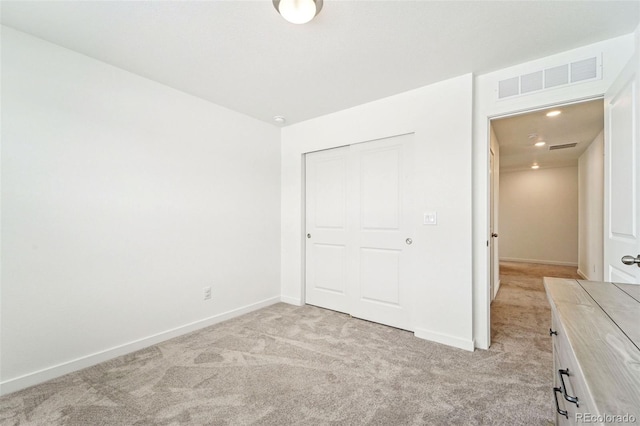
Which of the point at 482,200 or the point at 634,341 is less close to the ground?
the point at 482,200

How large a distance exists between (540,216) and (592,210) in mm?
2124

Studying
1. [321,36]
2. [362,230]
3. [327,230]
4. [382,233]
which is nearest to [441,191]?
[382,233]

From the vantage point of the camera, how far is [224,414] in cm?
161

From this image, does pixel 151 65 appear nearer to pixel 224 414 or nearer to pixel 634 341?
pixel 224 414

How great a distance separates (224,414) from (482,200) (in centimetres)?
256

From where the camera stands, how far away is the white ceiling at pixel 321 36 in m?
1.69

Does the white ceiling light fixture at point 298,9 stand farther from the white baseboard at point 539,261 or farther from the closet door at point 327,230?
the white baseboard at point 539,261

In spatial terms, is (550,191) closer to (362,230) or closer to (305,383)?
(362,230)

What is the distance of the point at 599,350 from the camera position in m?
0.61

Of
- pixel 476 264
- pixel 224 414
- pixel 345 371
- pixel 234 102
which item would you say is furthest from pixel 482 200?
pixel 234 102

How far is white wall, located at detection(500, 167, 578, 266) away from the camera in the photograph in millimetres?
6414

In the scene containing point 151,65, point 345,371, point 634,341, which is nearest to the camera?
point 634,341

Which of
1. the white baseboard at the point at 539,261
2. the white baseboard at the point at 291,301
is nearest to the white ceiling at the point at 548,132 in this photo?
the white baseboard at the point at 539,261

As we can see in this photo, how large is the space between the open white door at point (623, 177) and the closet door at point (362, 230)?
1431 millimetres
